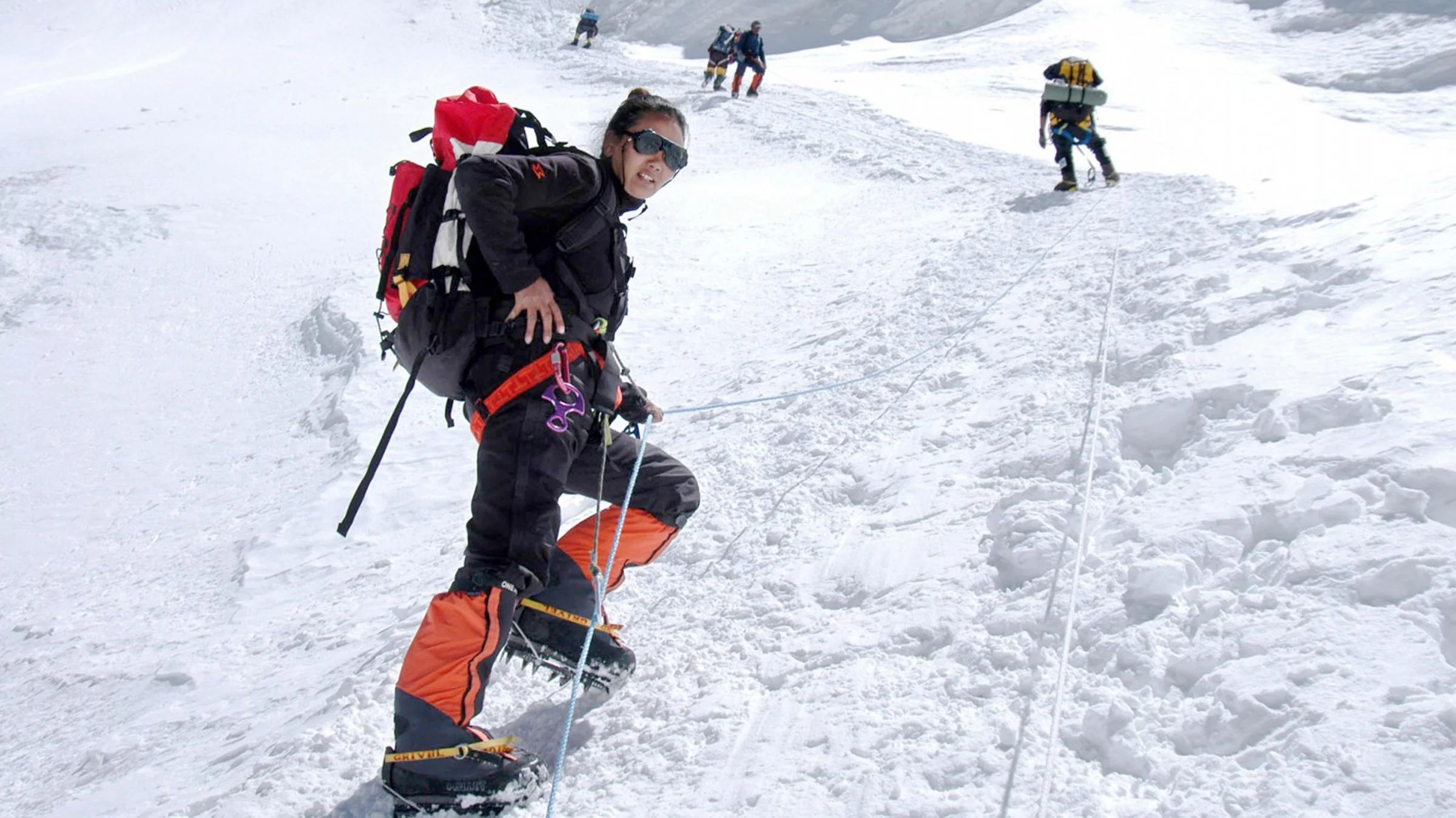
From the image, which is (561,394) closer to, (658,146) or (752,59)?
(658,146)

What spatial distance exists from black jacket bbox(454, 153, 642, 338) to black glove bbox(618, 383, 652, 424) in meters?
Answer: 0.30

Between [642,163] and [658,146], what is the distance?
0.06 meters

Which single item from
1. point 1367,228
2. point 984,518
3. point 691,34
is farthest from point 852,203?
point 691,34

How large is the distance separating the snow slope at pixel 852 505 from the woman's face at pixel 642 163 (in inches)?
51.4

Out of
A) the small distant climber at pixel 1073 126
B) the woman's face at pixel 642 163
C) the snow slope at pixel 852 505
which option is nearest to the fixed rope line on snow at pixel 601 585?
the snow slope at pixel 852 505

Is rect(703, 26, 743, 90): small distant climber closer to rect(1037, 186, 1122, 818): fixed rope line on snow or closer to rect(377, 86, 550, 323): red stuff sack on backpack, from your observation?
rect(1037, 186, 1122, 818): fixed rope line on snow

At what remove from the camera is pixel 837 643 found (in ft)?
8.96

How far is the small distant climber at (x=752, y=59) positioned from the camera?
1677 centimetres

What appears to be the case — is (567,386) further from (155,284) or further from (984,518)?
(155,284)

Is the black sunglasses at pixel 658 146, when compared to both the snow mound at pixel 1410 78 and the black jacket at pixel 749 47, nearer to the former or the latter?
the black jacket at pixel 749 47

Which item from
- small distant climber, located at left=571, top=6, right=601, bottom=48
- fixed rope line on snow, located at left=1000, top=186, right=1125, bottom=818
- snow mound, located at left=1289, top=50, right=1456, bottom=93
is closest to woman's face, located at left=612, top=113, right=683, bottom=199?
fixed rope line on snow, located at left=1000, top=186, right=1125, bottom=818

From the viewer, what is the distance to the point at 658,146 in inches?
98.5

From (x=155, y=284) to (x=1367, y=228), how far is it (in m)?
9.46

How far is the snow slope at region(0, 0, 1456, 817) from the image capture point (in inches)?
87.2
